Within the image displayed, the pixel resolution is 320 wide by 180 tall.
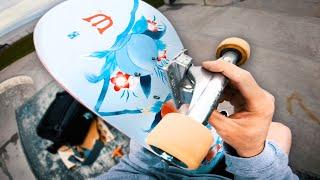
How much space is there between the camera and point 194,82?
43 centimetres

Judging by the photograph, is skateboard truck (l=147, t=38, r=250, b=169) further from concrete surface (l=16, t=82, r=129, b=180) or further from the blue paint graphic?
concrete surface (l=16, t=82, r=129, b=180)

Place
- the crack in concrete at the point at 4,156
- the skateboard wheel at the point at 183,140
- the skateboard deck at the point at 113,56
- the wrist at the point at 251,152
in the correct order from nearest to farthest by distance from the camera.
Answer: the skateboard wheel at the point at 183,140, the wrist at the point at 251,152, the skateboard deck at the point at 113,56, the crack in concrete at the point at 4,156

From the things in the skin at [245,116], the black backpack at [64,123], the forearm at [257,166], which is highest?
the skin at [245,116]

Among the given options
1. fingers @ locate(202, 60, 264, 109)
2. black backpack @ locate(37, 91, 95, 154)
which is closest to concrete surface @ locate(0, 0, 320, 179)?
black backpack @ locate(37, 91, 95, 154)

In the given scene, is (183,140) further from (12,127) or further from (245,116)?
(12,127)

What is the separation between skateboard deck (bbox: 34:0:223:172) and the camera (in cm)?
59

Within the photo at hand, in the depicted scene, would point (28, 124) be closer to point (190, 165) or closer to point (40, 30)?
point (40, 30)

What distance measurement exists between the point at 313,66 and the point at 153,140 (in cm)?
127

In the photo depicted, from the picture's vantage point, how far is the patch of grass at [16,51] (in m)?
1.07

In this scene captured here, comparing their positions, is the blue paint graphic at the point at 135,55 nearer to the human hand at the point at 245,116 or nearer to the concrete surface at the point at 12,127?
the human hand at the point at 245,116

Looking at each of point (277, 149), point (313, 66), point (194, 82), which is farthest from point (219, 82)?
point (313, 66)

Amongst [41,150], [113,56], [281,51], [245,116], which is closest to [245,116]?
[245,116]

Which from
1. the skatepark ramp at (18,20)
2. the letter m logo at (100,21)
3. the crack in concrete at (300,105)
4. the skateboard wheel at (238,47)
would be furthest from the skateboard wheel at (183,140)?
the crack in concrete at (300,105)

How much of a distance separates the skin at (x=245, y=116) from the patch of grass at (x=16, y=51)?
88 centimetres
